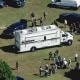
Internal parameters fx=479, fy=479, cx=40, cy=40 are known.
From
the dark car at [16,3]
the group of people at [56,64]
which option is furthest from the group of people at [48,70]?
the dark car at [16,3]

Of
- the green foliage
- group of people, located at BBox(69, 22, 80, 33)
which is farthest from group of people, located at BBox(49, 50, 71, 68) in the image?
the green foliage

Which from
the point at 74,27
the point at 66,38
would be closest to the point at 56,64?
the point at 66,38

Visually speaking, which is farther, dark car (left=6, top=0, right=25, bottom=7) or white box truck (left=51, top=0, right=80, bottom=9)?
white box truck (left=51, top=0, right=80, bottom=9)

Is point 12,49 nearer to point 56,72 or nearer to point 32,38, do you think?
point 32,38

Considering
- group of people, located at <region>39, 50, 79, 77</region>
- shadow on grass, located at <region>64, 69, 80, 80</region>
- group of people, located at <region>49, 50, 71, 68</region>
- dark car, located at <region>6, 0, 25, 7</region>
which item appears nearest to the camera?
shadow on grass, located at <region>64, 69, 80, 80</region>

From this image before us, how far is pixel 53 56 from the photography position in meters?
61.0

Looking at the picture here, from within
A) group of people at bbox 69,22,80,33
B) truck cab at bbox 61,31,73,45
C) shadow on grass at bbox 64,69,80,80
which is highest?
group of people at bbox 69,22,80,33

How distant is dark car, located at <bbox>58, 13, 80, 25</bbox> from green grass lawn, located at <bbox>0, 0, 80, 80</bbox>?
4.58 feet

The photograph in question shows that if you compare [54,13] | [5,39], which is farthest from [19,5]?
[5,39]

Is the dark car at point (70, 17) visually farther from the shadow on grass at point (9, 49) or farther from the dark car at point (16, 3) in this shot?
the shadow on grass at point (9, 49)

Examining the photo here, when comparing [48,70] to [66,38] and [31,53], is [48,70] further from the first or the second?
[66,38]

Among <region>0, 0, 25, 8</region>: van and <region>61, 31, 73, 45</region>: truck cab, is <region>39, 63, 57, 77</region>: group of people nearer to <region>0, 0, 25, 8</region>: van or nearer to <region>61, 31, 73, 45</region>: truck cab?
<region>61, 31, 73, 45</region>: truck cab

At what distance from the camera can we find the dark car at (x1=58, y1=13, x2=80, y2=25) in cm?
6894

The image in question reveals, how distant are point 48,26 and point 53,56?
15.2 ft
